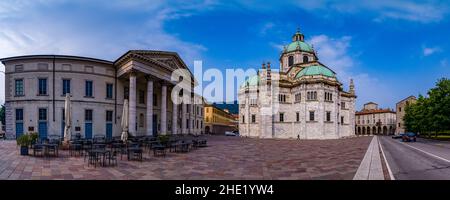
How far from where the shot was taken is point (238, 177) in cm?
960

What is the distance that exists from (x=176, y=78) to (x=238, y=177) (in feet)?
99.0

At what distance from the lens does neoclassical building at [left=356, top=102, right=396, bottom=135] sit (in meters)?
105

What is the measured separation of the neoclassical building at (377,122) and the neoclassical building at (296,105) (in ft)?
172

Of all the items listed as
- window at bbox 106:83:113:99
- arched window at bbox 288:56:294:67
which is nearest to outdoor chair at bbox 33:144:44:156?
window at bbox 106:83:113:99

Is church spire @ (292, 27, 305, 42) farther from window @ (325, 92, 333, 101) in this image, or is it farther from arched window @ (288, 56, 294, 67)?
window @ (325, 92, 333, 101)

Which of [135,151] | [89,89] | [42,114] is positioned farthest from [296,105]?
[135,151]

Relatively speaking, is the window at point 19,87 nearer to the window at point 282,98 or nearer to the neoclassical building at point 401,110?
the window at point 282,98

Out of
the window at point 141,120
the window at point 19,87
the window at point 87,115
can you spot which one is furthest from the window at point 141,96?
the window at point 19,87

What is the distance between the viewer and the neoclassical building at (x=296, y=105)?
50.2 m

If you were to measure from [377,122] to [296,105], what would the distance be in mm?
70758

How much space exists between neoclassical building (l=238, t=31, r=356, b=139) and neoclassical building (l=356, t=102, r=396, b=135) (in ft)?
172

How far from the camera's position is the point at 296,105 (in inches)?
2098
